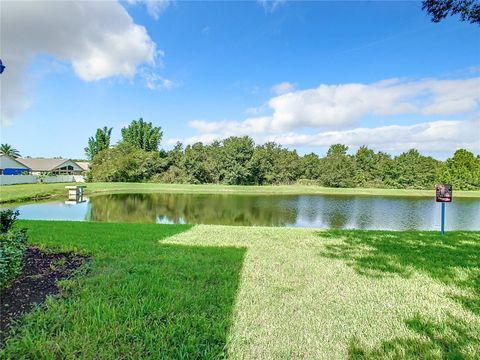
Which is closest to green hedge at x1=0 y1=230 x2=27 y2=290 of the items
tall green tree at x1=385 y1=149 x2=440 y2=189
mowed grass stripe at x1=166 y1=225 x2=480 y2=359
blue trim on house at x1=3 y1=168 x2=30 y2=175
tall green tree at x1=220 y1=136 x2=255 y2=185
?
mowed grass stripe at x1=166 y1=225 x2=480 y2=359

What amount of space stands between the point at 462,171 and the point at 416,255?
46.4 m

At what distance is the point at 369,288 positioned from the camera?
3.66 meters

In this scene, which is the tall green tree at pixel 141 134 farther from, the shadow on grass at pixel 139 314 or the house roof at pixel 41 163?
the shadow on grass at pixel 139 314

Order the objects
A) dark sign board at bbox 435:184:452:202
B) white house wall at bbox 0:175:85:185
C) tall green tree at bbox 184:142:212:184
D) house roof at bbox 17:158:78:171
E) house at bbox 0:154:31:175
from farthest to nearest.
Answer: tall green tree at bbox 184:142:212:184 < house roof at bbox 17:158:78:171 < house at bbox 0:154:31:175 < white house wall at bbox 0:175:85:185 < dark sign board at bbox 435:184:452:202

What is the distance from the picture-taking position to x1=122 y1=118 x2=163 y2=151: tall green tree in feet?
172

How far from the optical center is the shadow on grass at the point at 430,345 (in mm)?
2311

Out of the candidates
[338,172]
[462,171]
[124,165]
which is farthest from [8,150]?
[462,171]

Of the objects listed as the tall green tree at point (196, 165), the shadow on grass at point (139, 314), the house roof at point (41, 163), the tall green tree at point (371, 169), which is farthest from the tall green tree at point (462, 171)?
the house roof at point (41, 163)

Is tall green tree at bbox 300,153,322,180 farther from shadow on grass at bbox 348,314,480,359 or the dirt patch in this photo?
shadow on grass at bbox 348,314,480,359

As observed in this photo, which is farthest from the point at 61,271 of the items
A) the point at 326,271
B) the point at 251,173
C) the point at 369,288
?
the point at 251,173

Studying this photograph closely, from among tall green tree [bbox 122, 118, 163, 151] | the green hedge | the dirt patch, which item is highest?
tall green tree [bbox 122, 118, 163, 151]

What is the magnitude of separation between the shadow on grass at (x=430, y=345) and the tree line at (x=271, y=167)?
39311 millimetres

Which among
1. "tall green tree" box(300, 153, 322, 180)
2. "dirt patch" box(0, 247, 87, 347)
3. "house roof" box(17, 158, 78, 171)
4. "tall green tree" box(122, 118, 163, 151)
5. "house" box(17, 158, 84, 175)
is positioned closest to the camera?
"dirt patch" box(0, 247, 87, 347)

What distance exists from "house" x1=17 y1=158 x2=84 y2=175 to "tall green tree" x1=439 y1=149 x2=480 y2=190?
54850 mm
